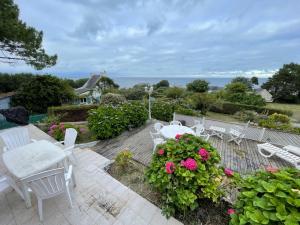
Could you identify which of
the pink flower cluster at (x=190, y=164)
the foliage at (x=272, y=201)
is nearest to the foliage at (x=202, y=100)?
the pink flower cluster at (x=190, y=164)

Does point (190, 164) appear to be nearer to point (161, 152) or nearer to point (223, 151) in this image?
point (161, 152)

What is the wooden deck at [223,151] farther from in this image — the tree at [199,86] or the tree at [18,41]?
the tree at [199,86]

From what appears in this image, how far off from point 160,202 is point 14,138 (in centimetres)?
386

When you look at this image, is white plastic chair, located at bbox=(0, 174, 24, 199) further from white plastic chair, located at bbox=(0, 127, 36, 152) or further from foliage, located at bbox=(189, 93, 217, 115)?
foliage, located at bbox=(189, 93, 217, 115)

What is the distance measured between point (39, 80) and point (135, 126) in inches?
386

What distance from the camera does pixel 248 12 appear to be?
5.76 meters

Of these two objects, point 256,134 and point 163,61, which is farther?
point 163,61

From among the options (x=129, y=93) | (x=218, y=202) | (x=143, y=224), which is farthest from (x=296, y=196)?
(x=129, y=93)

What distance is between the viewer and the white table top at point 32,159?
231 cm

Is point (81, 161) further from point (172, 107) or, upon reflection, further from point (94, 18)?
point (94, 18)

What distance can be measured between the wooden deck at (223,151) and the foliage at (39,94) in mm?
9145

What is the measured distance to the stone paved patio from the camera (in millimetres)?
2189

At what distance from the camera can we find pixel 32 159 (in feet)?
8.51

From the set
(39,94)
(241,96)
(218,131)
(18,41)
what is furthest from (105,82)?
(218,131)
